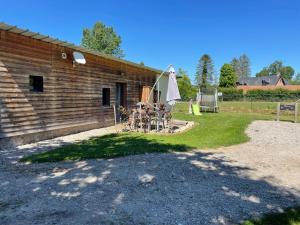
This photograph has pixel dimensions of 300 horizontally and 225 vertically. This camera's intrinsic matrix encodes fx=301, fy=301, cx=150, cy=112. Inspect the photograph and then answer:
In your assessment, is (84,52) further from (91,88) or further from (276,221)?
(276,221)

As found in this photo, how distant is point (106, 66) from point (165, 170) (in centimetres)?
884

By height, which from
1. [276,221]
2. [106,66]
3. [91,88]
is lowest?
[276,221]

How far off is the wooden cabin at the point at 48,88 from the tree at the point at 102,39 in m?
42.6

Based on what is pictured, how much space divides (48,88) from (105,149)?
348 centimetres

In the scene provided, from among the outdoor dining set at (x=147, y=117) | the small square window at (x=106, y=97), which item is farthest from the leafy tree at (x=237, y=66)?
the outdoor dining set at (x=147, y=117)

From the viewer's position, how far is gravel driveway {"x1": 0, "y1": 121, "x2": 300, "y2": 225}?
3.83 metres

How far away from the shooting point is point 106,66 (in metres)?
13.9

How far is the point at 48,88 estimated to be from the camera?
10.2 meters

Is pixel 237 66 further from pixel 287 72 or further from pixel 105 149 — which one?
pixel 105 149

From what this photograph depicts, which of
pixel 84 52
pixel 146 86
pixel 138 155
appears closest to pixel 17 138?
pixel 138 155

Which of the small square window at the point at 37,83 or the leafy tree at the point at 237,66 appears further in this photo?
the leafy tree at the point at 237,66

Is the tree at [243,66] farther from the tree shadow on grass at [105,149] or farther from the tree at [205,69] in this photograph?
the tree shadow on grass at [105,149]

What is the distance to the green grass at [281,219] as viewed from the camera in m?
3.64

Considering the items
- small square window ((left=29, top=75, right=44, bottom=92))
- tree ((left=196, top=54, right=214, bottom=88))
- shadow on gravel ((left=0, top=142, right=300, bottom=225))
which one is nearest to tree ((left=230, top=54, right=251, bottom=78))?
tree ((left=196, top=54, right=214, bottom=88))
